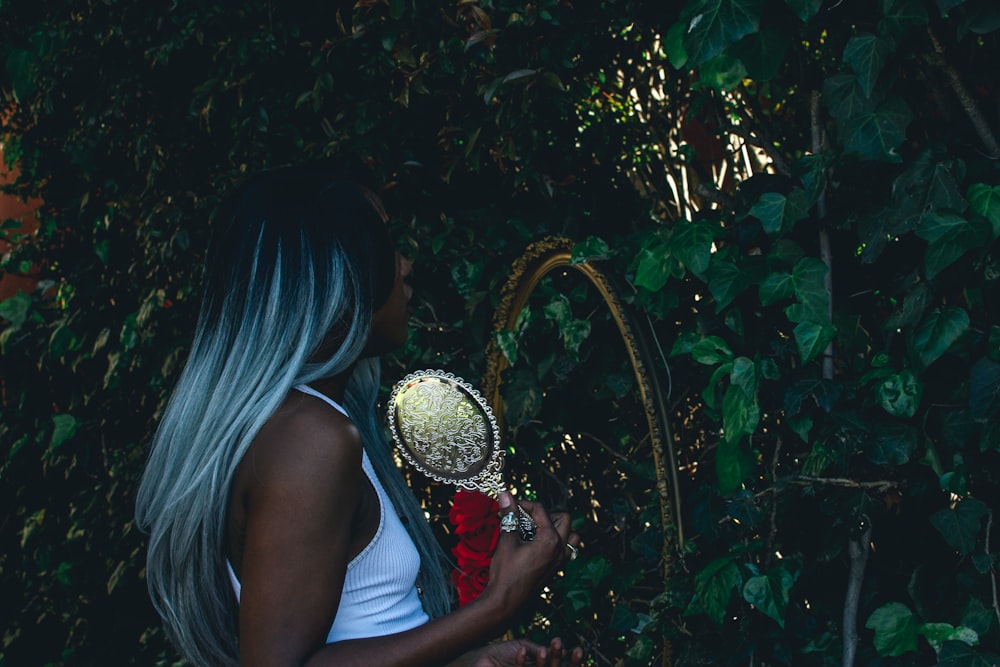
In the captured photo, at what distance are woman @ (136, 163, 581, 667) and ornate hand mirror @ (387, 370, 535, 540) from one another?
101 mm

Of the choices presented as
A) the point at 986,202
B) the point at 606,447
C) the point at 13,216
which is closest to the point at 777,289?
the point at 986,202

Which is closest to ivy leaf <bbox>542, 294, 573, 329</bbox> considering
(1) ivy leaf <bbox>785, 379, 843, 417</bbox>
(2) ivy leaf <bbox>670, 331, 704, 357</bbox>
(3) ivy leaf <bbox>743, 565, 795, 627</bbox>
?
(2) ivy leaf <bbox>670, 331, 704, 357</bbox>

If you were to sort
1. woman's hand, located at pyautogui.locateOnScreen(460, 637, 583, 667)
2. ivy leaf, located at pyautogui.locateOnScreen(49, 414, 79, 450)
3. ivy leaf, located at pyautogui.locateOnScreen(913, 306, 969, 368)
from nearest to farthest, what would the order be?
woman's hand, located at pyautogui.locateOnScreen(460, 637, 583, 667)
ivy leaf, located at pyautogui.locateOnScreen(913, 306, 969, 368)
ivy leaf, located at pyautogui.locateOnScreen(49, 414, 79, 450)

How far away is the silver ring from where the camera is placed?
1540 millimetres

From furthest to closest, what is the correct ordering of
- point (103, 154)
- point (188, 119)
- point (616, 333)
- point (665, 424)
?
1. point (103, 154)
2. point (188, 119)
3. point (616, 333)
4. point (665, 424)

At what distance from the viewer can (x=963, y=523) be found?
1765mm

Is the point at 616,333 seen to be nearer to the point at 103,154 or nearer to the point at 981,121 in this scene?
the point at 981,121

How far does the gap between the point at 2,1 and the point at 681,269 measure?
3038 mm

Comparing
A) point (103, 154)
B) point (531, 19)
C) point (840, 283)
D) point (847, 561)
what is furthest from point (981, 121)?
point (103, 154)

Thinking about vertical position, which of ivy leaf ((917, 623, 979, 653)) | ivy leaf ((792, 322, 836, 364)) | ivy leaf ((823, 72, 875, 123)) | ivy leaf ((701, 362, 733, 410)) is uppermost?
ivy leaf ((823, 72, 875, 123))

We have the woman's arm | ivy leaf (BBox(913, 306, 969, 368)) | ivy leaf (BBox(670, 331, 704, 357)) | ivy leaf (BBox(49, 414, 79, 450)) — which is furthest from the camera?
ivy leaf (BBox(49, 414, 79, 450))

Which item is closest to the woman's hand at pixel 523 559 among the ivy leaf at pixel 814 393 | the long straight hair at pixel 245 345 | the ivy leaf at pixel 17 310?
the long straight hair at pixel 245 345

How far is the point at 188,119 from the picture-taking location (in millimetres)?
3457

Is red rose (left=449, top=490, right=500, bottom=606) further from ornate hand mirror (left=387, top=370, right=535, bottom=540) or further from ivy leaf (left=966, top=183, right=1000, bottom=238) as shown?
ivy leaf (left=966, top=183, right=1000, bottom=238)
